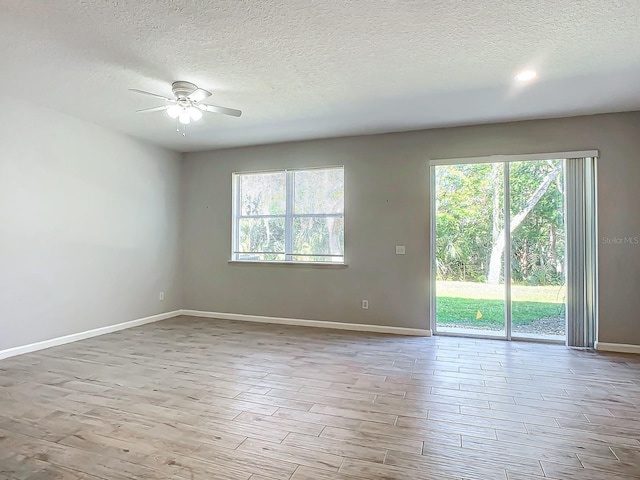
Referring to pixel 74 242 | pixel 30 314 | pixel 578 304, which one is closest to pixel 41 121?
pixel 74 242

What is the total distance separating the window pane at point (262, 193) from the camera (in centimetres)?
561

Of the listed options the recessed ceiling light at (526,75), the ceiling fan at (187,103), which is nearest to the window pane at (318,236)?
the ceiling fan at (187,103)

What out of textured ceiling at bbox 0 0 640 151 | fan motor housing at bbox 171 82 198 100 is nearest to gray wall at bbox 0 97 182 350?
textured ceiling at bbox 0 0 640 151

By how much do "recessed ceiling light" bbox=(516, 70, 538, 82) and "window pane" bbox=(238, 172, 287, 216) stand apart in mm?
3297

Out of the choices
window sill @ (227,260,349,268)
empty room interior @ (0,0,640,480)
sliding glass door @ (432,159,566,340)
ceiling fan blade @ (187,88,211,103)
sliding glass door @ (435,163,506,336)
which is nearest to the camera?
empty room interior @ (0,0,640,480)

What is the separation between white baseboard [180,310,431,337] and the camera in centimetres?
484

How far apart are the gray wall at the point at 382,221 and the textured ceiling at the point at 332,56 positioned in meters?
0.35

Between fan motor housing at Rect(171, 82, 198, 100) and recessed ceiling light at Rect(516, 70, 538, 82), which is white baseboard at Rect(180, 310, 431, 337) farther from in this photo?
fan motor housing at Rect(171, 82, 198, 100)

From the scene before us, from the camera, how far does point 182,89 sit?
10.9 ft

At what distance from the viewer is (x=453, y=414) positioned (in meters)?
2.57

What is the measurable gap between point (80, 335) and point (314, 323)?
9.68 ft

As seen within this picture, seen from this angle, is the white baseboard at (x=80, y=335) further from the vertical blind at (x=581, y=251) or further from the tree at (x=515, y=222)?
the vertical blind at (x=581, y=251)

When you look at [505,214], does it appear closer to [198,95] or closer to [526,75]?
[526,75]

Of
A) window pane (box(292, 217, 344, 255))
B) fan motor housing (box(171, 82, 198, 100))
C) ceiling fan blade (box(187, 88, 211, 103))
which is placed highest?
fan motor housing (box(171, 82, 198, 100))
